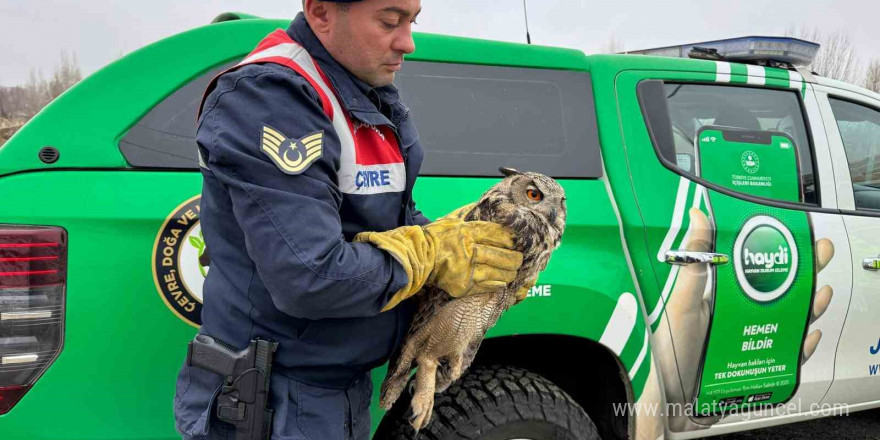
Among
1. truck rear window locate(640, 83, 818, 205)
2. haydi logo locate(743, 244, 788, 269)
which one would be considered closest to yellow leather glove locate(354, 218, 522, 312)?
truck rear window locate(640, 83, 818, 205)

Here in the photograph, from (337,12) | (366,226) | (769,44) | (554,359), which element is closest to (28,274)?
(366,226)

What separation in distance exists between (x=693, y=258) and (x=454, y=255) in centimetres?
124

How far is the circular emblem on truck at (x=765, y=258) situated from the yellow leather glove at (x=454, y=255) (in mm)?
1302

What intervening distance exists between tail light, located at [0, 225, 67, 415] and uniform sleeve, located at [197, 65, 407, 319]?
0.66m

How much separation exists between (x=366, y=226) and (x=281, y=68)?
348mm

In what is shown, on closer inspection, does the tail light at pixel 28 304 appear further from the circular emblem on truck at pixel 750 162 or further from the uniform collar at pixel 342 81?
the circular emblem on truck at pixel 750 162

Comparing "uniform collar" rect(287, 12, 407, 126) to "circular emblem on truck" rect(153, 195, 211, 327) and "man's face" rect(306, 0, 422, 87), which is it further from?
"circular emblem on truck" rect(153, 195, 211, 327)

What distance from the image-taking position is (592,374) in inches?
88.0

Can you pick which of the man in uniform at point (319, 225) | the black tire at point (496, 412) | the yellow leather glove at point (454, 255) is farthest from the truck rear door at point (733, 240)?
the man in uniform at point (319, 225)

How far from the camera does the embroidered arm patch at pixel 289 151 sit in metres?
1.01

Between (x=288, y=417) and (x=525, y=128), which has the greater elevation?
(x=525, y=128)

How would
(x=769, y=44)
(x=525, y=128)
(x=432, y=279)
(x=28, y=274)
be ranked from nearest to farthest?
(x=432, y=279), (x=28, y=274), (x=525, y=128), (x=769, y=44)

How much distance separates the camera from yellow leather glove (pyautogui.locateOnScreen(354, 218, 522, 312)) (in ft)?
3.82

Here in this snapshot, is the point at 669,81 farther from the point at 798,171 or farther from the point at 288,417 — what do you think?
the point at 288,417
